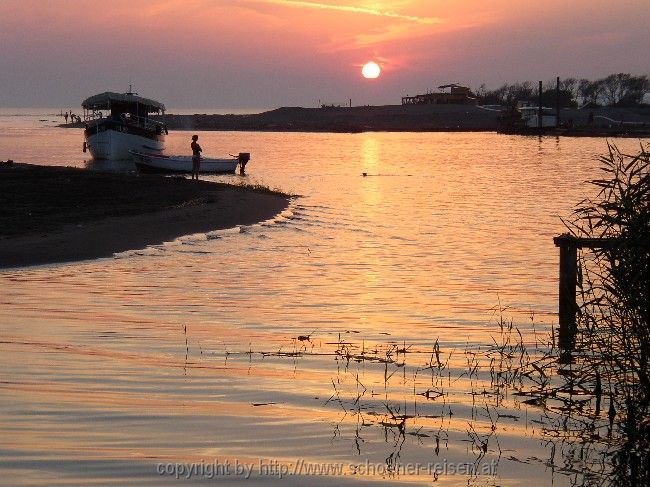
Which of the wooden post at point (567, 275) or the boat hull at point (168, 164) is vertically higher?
the boat hull at point (168, 164)

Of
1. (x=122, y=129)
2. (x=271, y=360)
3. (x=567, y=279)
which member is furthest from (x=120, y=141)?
(x=567, y=279)

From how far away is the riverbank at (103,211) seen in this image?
2241 cm

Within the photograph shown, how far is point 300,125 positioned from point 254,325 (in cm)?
18224

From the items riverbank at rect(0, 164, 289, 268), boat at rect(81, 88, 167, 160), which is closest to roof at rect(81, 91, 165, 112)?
boat at rect(81, 88, 167, 160)

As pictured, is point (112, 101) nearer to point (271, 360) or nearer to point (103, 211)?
point (103, 211)

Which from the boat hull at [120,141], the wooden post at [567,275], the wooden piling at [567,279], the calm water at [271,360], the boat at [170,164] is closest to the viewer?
the calm water at [271,360]

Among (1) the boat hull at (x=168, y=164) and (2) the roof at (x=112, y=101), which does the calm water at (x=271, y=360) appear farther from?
(2) the roof at (x=112, y=101)

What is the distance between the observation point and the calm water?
8359 millimetres

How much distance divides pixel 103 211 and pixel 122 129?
38.2m

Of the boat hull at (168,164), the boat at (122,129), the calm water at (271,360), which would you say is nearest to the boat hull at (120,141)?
the boat at (122,129)

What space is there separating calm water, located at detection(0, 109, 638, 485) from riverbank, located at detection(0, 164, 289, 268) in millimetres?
1265

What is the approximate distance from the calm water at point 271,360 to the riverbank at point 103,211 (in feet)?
4.15

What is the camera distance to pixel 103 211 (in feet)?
95.8

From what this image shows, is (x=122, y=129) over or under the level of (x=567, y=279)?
over
